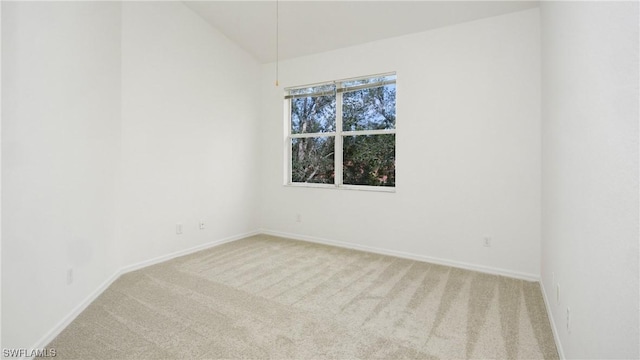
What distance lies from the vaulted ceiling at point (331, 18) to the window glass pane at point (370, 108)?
660 mm

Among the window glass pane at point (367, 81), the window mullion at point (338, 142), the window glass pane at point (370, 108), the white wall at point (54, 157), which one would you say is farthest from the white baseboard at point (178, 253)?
the window glass pane at point (367, 81)

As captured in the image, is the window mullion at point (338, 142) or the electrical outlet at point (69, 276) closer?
the electrical outlet at point (69, 276)

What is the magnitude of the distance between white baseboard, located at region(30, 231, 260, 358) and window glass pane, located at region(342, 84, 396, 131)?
7.86ft

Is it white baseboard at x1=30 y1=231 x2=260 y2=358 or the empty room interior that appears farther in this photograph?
white baseboard at x1=30 y1=231 x2=260 y2=358

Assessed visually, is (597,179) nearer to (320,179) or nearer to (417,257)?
(417,257)

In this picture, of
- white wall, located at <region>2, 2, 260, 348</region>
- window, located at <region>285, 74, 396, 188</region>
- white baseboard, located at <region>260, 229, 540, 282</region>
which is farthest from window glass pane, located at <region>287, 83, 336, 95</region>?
white baseboard, located at <region>260, 229, 540, 282</region>

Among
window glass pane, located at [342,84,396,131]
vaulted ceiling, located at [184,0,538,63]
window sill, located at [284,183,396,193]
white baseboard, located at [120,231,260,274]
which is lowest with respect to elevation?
white baseboard, located at [120,231,260,274]

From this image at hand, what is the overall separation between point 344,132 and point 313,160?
0.70 m

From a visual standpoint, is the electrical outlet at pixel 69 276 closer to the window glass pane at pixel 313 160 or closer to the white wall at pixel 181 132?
the white wall at pixel 181 132

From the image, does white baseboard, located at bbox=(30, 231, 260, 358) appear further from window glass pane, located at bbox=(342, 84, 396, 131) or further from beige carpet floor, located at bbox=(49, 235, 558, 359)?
window glass pane, located at bbox=(342, 84, 396, 131)

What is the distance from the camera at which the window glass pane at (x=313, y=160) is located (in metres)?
4.57

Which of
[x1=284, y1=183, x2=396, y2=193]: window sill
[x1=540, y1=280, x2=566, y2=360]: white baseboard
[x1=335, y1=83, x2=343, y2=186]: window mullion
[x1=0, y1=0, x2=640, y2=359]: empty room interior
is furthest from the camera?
[x1=335, y1=83, x2=343, y2=186]: window mullion

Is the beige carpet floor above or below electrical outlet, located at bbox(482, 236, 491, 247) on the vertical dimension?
below

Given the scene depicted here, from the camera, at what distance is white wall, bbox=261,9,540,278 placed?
308 cm
